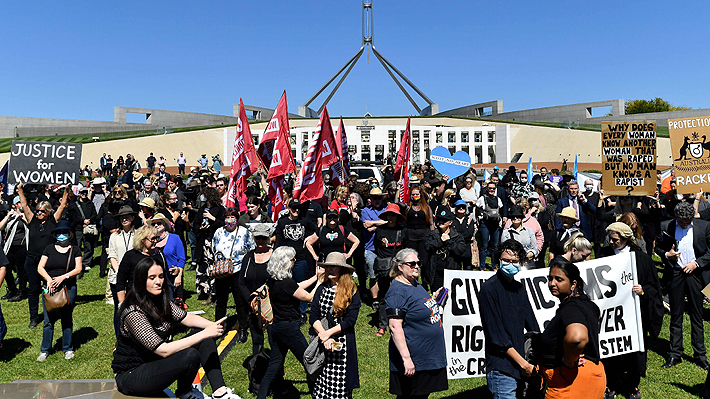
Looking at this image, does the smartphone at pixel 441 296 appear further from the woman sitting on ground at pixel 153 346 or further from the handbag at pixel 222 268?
the handbag at pixel 222 268

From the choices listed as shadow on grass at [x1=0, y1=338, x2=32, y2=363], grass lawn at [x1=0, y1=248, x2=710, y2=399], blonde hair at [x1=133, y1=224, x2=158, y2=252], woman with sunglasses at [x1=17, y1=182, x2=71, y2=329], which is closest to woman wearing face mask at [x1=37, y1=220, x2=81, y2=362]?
grass lawn at [x1=0, y1=248, x2=710, y2=399]

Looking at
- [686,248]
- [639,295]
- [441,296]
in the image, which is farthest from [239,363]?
[686,248]

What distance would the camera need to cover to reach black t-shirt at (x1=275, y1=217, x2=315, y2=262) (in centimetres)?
761

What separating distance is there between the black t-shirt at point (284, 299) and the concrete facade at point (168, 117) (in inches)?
2727

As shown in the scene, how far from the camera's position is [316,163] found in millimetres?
9883

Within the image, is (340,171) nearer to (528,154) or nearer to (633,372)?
(633,372)

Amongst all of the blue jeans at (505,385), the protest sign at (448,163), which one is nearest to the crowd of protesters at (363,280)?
the blue jeans at (505,385)

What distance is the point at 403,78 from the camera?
327 ft

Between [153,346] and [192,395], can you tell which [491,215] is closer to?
[192,395]

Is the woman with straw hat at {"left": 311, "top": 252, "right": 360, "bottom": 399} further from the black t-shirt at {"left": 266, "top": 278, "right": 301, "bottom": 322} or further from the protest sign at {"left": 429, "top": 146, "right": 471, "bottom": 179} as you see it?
the protest sign at {"left": 429, "top": 146, "right": 471, "bottom": 179}

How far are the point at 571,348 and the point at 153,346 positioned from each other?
2.88m

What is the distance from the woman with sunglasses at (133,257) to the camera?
591 cm

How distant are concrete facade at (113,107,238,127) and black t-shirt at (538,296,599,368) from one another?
7112 centimetres

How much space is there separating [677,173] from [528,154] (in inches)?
1923
